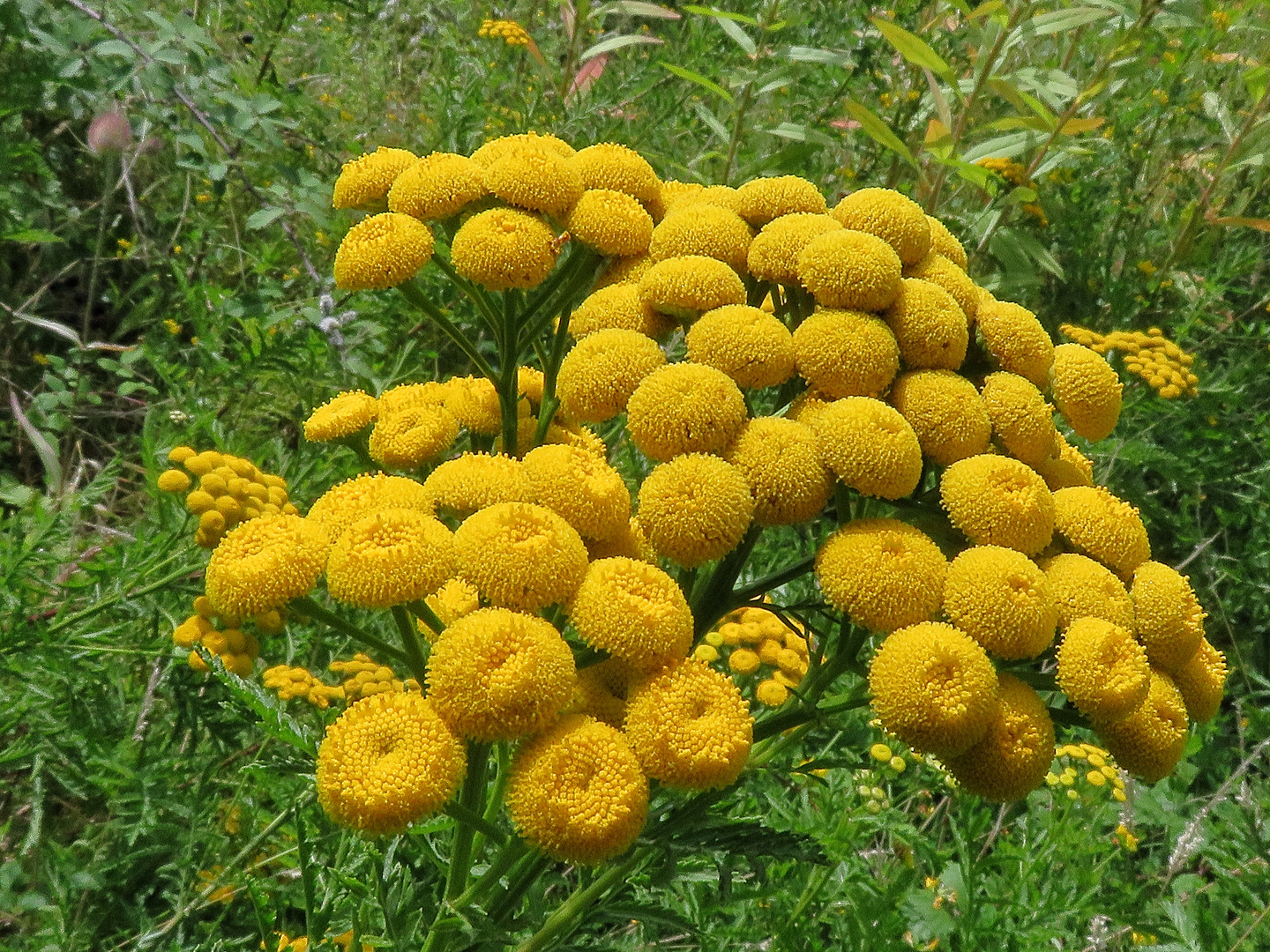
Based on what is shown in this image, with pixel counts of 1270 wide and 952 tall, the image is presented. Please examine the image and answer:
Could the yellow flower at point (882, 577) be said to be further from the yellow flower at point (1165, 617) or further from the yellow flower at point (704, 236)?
the yellow flower at point (704, 236)

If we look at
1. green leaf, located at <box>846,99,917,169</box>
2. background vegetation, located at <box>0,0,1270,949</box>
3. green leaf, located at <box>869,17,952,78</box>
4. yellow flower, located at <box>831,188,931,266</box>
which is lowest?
background vegetation, located at <box>0,0,1270,949</box>

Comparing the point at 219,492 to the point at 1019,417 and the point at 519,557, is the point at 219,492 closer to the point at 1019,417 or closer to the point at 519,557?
the point at 519,557

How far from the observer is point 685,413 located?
5.28 feet

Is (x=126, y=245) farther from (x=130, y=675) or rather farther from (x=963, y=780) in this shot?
(x=963, y=780)

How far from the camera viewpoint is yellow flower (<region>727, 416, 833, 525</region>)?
62.1 inches

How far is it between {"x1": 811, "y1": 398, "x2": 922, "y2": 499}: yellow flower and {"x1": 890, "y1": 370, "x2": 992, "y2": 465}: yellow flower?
83 mm

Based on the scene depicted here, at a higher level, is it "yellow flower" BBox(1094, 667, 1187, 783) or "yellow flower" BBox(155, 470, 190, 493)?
"yellow flower" BBox(1094, 667, 1187, 783)

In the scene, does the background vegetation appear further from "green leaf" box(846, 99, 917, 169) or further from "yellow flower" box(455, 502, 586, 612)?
"yellow flower" box(455, 502, 586, 612)

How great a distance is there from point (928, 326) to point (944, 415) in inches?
7.4

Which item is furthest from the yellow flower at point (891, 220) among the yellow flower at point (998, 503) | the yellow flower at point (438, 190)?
the yellow flower at point (438, 190)

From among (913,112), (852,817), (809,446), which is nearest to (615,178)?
(809,446)

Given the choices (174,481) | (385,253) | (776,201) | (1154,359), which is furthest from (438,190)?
(1154,359)

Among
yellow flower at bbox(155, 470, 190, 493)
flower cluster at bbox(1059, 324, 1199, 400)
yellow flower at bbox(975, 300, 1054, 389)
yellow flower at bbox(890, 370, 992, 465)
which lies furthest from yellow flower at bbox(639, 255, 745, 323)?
flower cluster at bbox(1059, 324, 1199, 400)

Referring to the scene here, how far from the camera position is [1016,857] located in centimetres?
267
